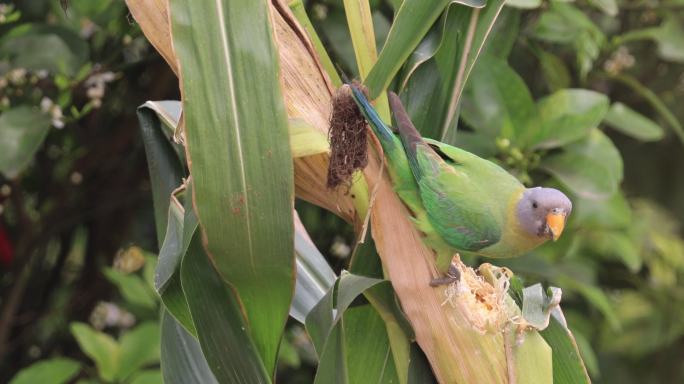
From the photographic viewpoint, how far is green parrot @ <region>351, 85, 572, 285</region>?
718 mm

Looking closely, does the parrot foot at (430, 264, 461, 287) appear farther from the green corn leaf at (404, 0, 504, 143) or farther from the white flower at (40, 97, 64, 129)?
the white flower at (40, 97, 64, 129)

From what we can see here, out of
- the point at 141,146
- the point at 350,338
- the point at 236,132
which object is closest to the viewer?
the point at 236,132

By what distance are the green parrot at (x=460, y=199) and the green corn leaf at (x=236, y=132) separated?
8 centimetres

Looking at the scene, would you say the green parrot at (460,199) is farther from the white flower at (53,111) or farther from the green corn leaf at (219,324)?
the white flower at (53,111)

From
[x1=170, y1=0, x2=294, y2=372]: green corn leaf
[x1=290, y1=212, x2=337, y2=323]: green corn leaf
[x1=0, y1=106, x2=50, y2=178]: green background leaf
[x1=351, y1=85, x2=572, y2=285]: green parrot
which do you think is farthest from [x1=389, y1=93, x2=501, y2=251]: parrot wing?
[x1=0, y1=106, x2=50, y2=178]: green background leaf

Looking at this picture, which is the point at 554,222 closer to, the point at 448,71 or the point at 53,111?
the point at 448,71

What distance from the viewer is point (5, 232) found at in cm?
146

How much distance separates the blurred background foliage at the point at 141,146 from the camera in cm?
116

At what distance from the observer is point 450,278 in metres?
0.75

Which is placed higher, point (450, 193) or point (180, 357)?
point (450, 193)

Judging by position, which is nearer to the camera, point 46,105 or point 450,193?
point 450,193

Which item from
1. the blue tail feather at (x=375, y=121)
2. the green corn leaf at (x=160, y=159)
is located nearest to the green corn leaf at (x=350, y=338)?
the blue tail feather at (x=375, y=121)

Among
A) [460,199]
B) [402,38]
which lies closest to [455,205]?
[460,199]

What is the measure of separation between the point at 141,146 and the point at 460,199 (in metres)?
0.86
